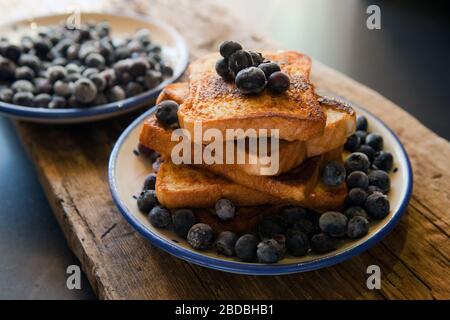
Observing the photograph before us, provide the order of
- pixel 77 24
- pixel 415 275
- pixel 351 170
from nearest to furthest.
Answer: pixel 415 275, pixel 351 170, pixel 77 24

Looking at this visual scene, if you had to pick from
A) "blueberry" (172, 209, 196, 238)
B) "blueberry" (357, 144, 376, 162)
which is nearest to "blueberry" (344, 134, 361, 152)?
"blueberry" (357, 144, 376, 162)

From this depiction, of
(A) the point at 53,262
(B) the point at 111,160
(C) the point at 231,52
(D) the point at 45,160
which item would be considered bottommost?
(A) the point at 53,262

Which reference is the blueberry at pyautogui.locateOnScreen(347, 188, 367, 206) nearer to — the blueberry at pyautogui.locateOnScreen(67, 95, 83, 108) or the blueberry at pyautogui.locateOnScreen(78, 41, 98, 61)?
the blueberry at pyautogui.locateOnScreen(67, 95, 83, 108)

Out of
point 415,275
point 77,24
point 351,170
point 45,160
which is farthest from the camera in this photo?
point 77,24

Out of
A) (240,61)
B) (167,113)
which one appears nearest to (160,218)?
(167,113)

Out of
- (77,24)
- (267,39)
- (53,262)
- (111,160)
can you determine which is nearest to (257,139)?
(111,160)

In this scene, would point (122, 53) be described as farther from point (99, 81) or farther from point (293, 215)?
point (293, 215)

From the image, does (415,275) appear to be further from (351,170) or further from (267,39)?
(267,39)
